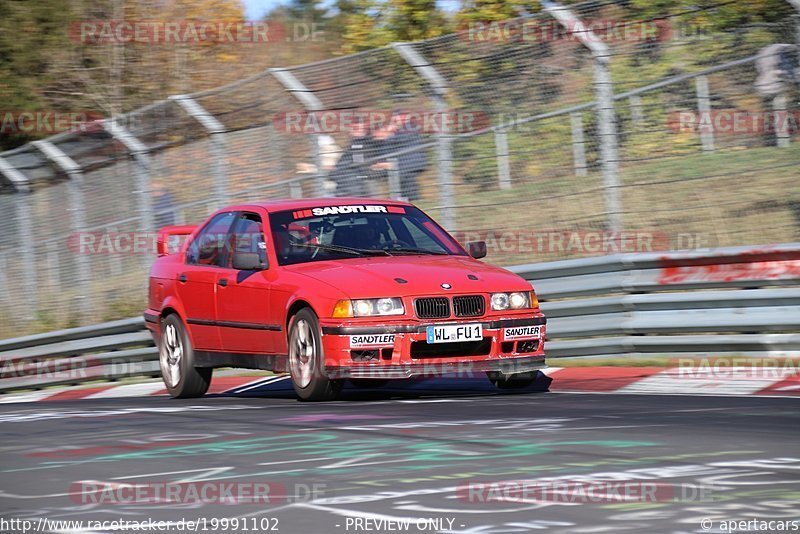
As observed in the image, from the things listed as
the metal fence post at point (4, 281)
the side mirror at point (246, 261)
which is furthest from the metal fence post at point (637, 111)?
the metal fence post at point (4, 281)

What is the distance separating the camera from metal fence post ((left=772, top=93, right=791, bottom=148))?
35.8ft

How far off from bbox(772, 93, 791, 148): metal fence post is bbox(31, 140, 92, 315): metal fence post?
29.1 ft

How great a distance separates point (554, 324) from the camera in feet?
39.4

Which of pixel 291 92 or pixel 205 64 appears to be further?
pixel 205 64

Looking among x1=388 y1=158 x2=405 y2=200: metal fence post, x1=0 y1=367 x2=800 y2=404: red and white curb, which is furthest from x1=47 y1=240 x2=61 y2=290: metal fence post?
x1=0 y1=367 x2=800 y2=404: red and white curb

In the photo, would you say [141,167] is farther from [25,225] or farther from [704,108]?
[704,108]

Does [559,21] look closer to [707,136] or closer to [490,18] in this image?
[707,136]

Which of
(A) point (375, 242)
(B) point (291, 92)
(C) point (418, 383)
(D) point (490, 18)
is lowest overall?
(C) point (418, 383)

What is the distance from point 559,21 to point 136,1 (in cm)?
2199

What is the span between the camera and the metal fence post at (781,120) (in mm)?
10898

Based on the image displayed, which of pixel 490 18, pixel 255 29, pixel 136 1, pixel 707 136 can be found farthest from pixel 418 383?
pixel 255 29

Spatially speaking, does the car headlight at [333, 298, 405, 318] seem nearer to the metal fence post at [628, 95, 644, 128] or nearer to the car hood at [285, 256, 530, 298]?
the car hood at [285, 256, 530, 298]
